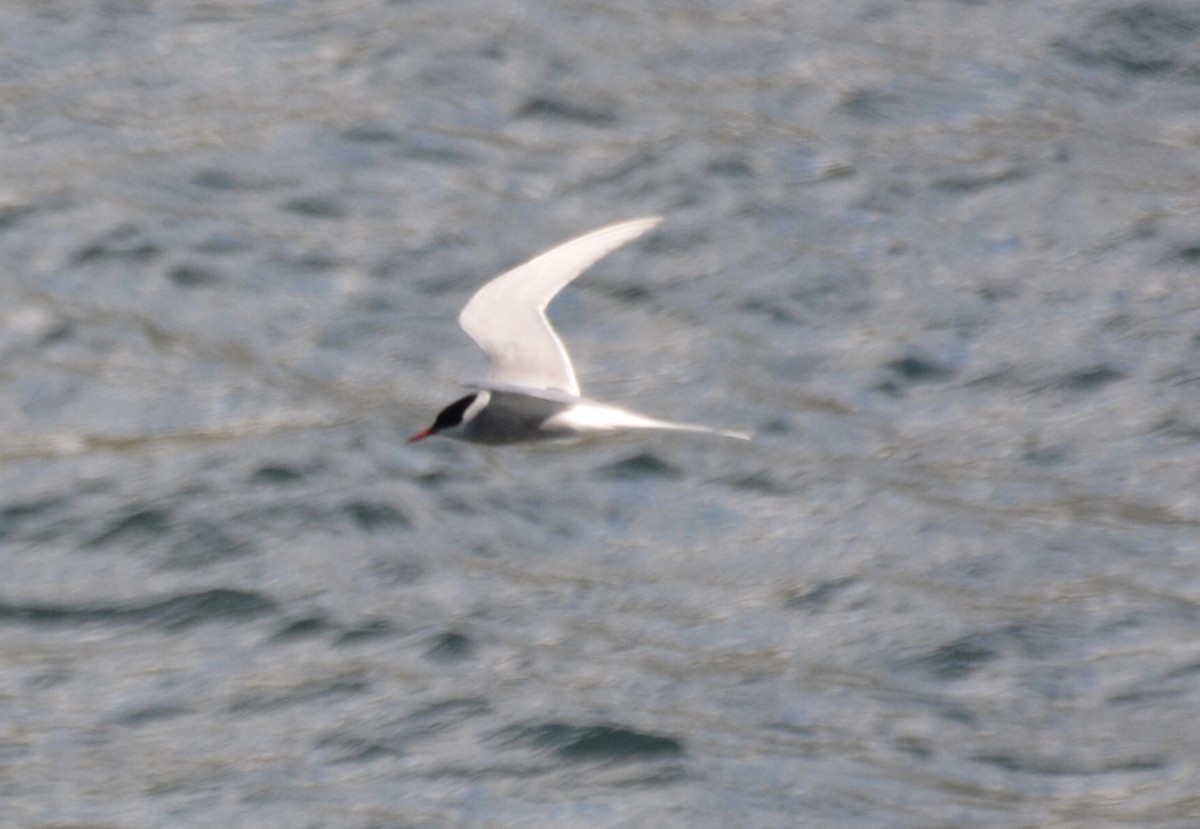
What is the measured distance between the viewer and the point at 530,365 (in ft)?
23.5

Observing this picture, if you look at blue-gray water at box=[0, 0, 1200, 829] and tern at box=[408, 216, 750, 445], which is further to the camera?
blue-gray water at box=[0, 0, 1200, 829]

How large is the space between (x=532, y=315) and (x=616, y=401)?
5.35 feet

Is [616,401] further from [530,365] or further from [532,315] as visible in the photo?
[530,365]

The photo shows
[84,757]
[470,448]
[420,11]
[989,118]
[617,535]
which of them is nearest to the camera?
[84,757]

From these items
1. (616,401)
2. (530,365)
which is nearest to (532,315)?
(530,365)

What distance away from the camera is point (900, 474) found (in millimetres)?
8547

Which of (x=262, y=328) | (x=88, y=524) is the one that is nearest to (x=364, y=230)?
(x=262, y=328)

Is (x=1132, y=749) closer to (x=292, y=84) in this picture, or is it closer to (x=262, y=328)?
(x=262, y=328)

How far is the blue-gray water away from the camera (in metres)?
7.07

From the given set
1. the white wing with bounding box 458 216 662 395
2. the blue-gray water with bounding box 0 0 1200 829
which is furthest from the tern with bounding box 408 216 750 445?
the blue-gray water with bounding box 0 0 1200 829

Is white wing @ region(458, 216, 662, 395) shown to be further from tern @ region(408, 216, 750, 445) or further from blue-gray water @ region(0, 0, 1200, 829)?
blue-gray water @ region(0, 0, 1200, 829)

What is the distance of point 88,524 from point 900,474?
10.6 feet

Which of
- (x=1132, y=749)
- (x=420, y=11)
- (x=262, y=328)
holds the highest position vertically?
(x=420, y=11)

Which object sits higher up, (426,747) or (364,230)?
(364,230)
